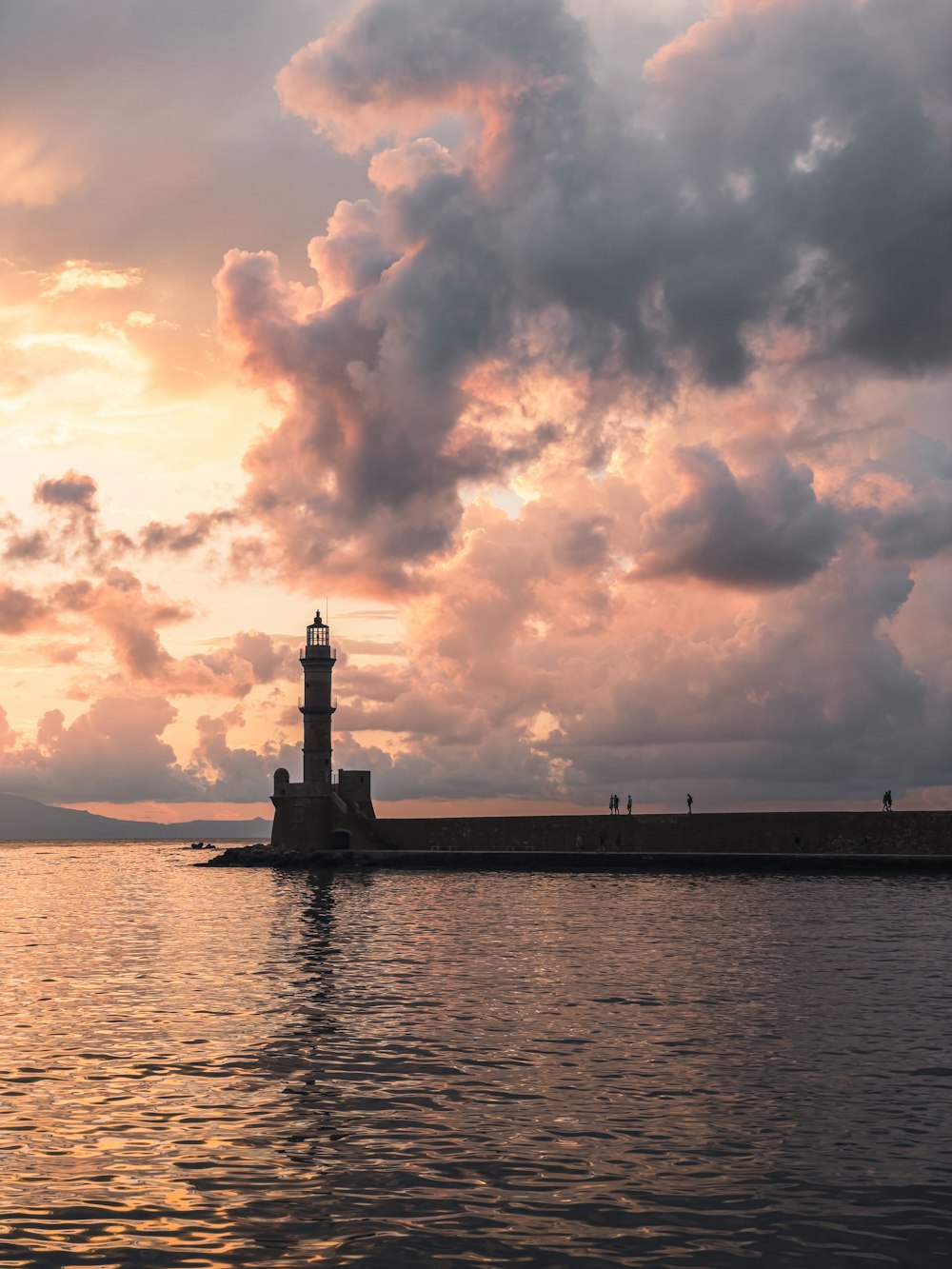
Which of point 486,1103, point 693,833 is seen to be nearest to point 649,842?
point 693,833

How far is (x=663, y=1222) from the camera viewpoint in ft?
34.0

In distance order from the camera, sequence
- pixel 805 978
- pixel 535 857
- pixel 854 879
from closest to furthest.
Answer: pixel 805 978 → pixel 854 879 → pixel 535 857

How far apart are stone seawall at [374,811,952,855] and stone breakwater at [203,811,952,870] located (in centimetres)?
5

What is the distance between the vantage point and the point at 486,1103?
47.7 feet

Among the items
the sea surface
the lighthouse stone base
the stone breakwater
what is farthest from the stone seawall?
the sea surface

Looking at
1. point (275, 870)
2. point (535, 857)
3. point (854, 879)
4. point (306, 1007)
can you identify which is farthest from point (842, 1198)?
point (275, 870)

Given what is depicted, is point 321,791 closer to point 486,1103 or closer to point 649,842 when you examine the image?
point 649,842

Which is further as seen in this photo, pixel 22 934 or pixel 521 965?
pixel 22 934

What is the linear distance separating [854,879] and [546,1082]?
138 ft

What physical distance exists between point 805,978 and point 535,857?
43.8m

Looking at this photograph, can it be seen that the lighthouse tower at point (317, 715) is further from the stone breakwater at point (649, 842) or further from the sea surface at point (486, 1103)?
the sea surface at point (486, 1103)

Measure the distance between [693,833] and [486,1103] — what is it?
51.1 meters

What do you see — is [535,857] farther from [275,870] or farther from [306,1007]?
[306,1007]

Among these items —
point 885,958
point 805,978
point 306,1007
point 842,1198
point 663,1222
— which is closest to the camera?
point 663,1222
